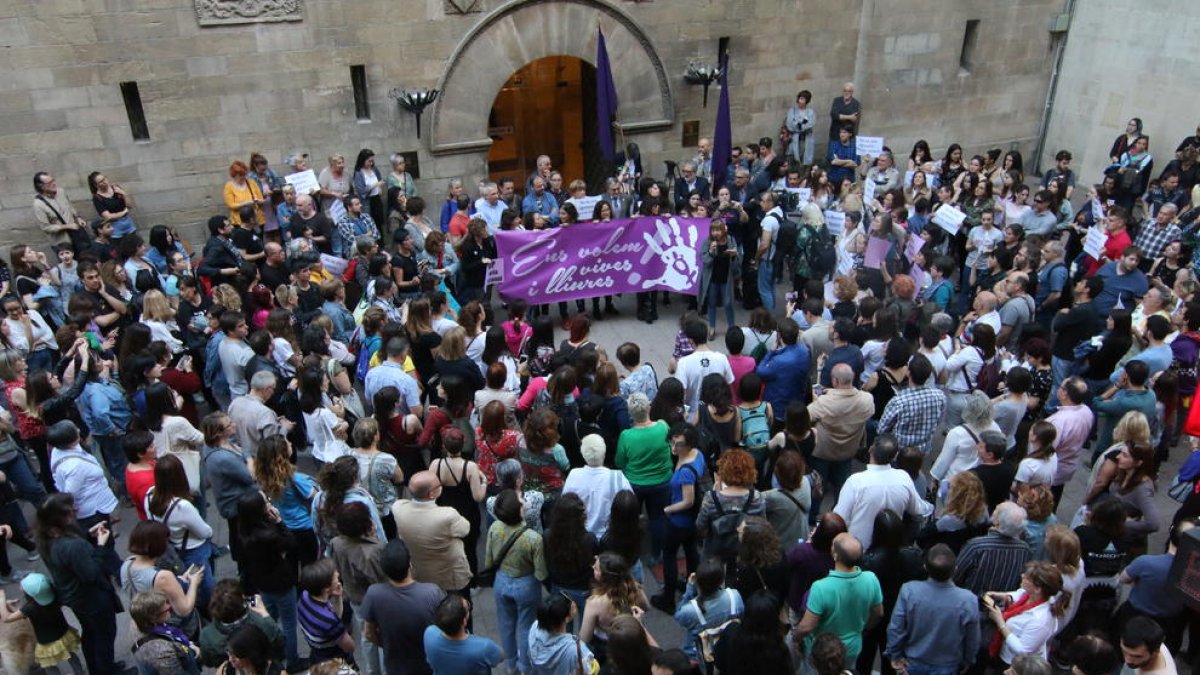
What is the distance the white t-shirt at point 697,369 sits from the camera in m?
7.41

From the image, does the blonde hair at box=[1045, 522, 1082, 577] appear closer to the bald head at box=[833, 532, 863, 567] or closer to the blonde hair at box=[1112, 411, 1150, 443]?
the bald head at box=[833, 532, 863, 567]

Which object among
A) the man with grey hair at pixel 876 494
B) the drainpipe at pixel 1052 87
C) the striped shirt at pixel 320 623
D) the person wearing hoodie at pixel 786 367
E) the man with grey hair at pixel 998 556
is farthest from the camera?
the drainpipe at pixel 1052 87

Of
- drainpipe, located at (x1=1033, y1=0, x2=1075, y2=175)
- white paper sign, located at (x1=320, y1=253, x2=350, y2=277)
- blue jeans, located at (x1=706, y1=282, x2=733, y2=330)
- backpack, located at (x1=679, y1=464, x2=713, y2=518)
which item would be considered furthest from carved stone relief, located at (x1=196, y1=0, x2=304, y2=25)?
drainpipe, located at (x1=1033, y1=0, x2=1075, y2=175)

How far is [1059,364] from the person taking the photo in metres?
8.57

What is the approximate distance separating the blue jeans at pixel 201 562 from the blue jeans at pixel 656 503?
301 centimetres

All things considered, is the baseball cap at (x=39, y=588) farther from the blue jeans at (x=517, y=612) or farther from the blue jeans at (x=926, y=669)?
the blue jeans at (x=926, y=669)

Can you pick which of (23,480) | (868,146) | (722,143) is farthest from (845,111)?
(23,480)

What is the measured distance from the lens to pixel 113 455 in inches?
311

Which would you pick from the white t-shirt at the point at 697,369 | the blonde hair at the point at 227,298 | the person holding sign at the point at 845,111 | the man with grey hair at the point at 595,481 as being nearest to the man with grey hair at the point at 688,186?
the person holding sign at the point at 845,111

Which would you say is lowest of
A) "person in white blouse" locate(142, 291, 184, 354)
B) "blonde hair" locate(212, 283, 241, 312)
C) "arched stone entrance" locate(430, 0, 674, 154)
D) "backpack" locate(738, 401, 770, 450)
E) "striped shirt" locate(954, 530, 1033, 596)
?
"striped shirt" locate(954, 530, 1033, 596)

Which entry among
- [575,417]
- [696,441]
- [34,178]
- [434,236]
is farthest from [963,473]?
[34,178]

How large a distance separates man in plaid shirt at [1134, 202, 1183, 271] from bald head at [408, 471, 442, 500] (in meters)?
8.65

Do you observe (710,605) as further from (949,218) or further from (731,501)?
(949,218)

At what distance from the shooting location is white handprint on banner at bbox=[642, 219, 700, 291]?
1086 cm
